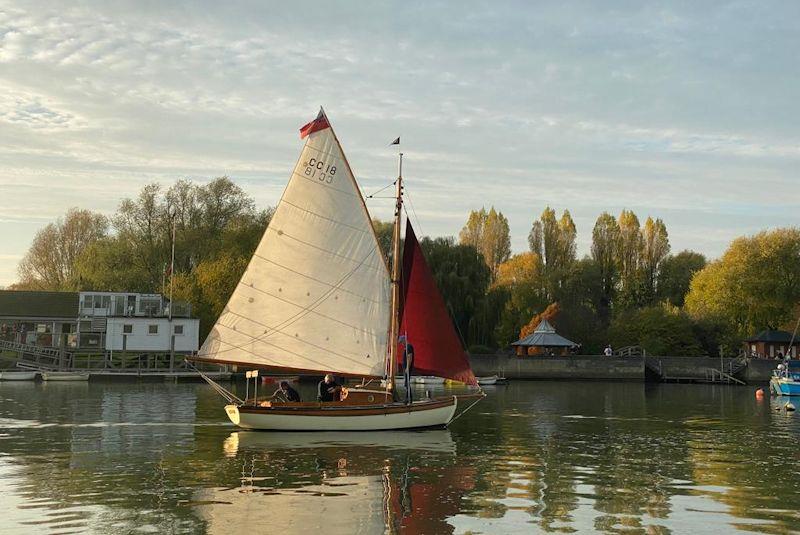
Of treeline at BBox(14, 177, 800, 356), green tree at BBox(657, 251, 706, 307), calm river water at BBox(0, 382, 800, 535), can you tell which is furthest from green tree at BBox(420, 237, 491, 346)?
calm river water at BBox(0, 382, 800, 535)

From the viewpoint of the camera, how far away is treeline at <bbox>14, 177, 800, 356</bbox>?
306ft

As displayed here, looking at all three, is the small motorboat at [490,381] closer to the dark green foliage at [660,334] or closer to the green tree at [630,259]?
the dark green foliage at [660,334]

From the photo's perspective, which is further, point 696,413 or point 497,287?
point 497,287

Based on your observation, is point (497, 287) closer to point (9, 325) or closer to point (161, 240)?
point (161, 240)

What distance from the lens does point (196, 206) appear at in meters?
98.6

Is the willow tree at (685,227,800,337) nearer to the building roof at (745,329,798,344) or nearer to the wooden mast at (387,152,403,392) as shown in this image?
the building roof at (745,329,798,344)

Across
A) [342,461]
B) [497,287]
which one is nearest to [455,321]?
[497,287]

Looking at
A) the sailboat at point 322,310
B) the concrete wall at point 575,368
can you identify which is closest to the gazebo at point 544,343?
the concrete wall at point 575,368

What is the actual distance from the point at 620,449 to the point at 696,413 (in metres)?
20.9

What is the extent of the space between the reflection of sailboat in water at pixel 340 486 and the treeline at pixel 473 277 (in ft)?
185

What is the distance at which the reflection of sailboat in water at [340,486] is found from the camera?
18625mm

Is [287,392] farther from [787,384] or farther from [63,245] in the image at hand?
[63,245]

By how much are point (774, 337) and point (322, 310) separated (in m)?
69.0

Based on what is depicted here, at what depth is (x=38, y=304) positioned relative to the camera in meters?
85.7
